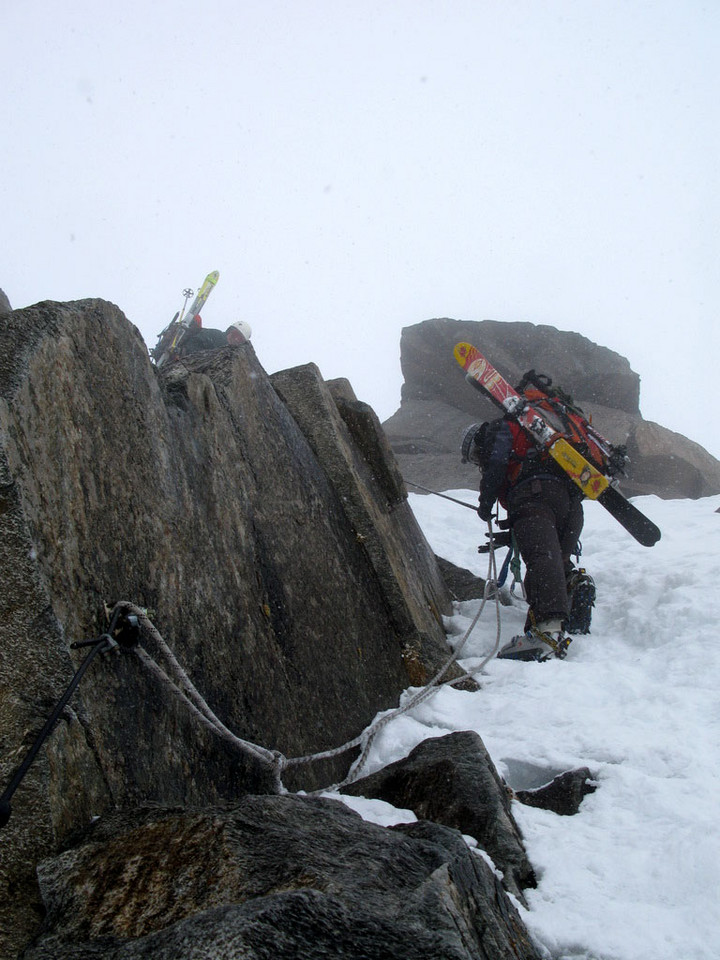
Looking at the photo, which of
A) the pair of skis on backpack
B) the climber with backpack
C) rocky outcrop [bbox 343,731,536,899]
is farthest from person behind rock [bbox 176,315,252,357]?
rocky outcrop [bbox 343,731,536,899]

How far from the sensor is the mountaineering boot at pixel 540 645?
5672 millimetres

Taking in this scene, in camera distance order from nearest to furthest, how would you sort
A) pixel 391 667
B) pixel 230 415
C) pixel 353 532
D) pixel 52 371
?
pixel 52 371
pixel 230 415
pixel 391 667
pixel 353 532

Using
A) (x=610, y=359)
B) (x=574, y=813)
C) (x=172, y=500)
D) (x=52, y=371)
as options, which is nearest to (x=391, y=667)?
(x=574, y=813)

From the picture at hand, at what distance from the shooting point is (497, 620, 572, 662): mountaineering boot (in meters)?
5.67

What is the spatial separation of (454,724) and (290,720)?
1.22 meters

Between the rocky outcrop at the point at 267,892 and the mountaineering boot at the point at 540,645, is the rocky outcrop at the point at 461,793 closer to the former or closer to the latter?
the rocky outcrop at the point at 267,892

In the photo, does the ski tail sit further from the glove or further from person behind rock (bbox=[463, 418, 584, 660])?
the glove

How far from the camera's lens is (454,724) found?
13.7ft

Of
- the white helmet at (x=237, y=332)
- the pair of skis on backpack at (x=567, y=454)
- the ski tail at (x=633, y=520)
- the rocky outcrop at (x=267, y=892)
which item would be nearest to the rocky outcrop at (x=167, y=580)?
the rocky outcrop at (x=267, y=892)

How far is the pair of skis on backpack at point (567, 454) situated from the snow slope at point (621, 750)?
1.91 feet

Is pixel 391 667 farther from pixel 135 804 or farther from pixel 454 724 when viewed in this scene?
pixel 135 804

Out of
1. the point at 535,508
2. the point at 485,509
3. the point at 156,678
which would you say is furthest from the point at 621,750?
the point at 485,509

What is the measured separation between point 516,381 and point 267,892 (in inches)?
765

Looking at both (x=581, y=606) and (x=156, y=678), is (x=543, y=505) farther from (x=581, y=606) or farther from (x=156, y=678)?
(x=156, y=678)
